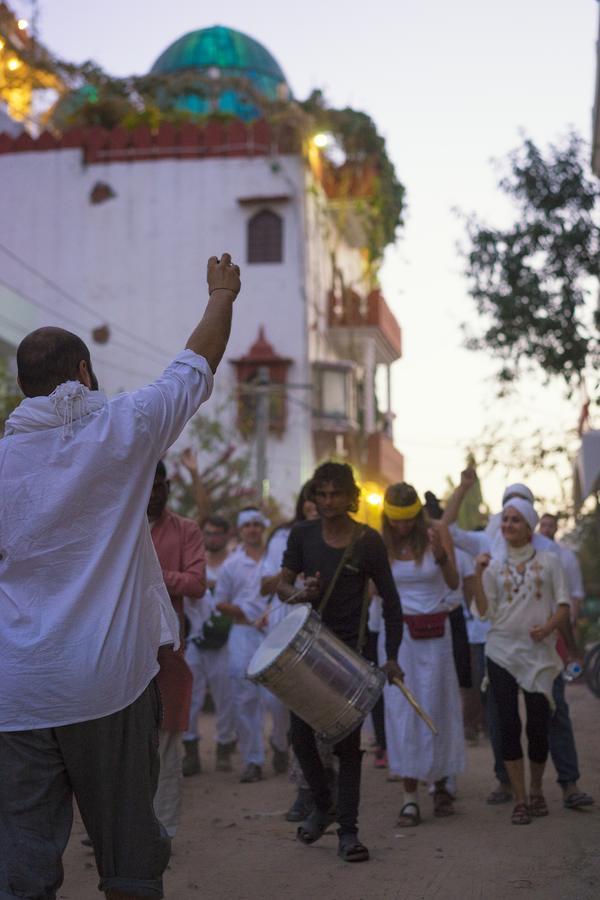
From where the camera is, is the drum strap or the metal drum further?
the drum strap

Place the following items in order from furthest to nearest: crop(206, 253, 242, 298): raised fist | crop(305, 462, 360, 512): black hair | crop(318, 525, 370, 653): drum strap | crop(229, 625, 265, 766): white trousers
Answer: crop(229, 625, 265, 766): white trousers < crop(305, 462, 360, 512): black hair < crop(318, 525, 370, 653): drum strap < crop(206, 253, 242, 298): raised fist

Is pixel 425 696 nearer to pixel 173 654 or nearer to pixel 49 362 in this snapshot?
pixel 173 654

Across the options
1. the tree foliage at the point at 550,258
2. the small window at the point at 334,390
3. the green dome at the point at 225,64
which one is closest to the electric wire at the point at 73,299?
the small window at the point at 334,390

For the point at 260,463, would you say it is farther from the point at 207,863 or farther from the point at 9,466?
the point at 9,466

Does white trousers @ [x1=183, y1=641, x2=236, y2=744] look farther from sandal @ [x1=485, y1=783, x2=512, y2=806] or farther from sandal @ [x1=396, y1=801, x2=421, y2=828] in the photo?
sandal @ [x1=396, y1=801, x2=421, y2=828]

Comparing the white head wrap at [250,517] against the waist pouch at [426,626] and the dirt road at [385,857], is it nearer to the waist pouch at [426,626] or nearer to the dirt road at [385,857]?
the dirt road at [385,857]

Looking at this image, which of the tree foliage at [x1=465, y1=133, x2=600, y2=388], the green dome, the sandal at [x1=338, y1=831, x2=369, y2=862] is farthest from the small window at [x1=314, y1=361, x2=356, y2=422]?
the sandal at [x1=338, y1=831, x2=369, y2=862]

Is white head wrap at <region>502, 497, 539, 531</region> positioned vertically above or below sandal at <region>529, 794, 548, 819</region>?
above

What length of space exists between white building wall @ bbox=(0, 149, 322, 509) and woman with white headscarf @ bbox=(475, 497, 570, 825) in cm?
3233

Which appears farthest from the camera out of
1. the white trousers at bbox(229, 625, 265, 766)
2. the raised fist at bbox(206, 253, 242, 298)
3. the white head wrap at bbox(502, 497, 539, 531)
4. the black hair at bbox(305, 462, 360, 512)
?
the white trousers at bbox(229, 625, 265, 766)

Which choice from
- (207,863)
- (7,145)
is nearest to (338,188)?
(7,145)

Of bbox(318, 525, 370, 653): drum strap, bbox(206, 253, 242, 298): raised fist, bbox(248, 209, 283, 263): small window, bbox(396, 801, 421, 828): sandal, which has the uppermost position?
bbox(248, 209, 283, 263): small window

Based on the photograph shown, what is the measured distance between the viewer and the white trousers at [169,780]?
732 centimetres

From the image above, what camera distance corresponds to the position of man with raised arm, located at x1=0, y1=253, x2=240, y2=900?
13.2 feet
